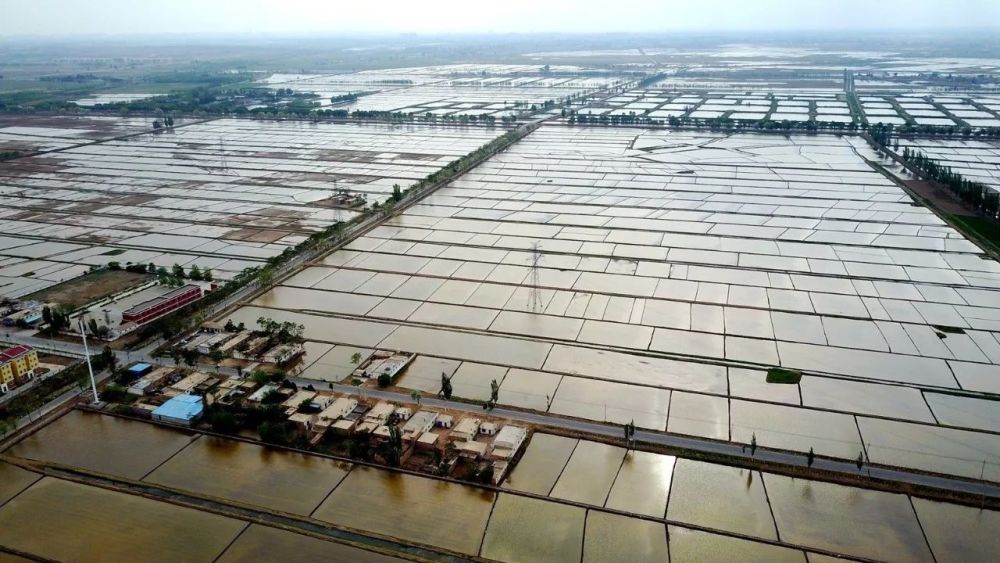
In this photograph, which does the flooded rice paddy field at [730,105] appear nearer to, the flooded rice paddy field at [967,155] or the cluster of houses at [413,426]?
the flooded rice paddy field at [967,155]

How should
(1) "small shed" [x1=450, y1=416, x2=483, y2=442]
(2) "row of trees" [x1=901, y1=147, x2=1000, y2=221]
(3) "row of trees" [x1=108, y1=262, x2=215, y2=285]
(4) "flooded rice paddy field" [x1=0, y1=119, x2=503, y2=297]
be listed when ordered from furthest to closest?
(2) "row of trees" [x1=901, y1=147, x2=1000, y2=221]
(4) "flooded rice paddy field" [x1=0, y1=119, x2=503, y2=297]
(3) "row of trees" [x1=108, y1=262, x2=215, y2=285]
(1) "small shed" [x1=450, y1=416, x2=483, y2=442]

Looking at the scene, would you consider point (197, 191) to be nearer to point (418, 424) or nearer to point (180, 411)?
point (180, 411)

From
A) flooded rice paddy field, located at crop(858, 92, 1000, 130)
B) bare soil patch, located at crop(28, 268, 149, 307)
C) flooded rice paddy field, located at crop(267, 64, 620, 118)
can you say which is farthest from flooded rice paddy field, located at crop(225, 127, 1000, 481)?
flooded rice paddy field, located at crop(267, 64, 620, 118)

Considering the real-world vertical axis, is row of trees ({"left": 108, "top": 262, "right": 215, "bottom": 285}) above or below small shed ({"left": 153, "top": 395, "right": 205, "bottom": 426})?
above

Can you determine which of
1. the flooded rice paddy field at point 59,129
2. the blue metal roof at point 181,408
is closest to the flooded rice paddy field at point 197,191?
the flooded rice paddy field at point 59,129

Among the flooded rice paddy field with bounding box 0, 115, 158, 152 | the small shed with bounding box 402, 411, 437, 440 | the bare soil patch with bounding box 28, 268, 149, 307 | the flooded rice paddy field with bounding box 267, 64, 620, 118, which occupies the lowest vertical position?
the small shed with bounding box 402, 411, 437, 440

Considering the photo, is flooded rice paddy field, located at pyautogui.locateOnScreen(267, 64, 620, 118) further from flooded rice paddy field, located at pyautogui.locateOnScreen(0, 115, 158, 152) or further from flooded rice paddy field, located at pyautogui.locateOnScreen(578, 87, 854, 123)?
flooded rice paddy field, located at pyautogui.locateOnScreen(0, 115, 158, 152)

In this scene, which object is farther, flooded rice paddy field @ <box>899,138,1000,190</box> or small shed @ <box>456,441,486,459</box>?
flooded rice paddy field @ <box>899,138,1000,190</box>
